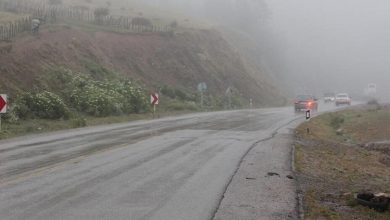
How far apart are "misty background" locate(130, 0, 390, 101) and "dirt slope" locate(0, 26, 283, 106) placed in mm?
27673

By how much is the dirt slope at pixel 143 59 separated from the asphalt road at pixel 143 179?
15.0m

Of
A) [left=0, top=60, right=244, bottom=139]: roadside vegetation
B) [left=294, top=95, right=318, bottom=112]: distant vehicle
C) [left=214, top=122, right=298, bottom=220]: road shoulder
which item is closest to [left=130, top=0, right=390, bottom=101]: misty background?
[left=294, top=95, right=318, bottom=112]: distant vehicle

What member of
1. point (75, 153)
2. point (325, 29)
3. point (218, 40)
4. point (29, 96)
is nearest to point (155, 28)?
point (218, 40)

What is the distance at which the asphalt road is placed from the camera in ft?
27.6

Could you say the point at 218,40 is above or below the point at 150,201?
above

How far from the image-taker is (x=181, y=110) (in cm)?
4525

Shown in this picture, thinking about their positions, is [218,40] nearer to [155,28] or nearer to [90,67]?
[155,28]

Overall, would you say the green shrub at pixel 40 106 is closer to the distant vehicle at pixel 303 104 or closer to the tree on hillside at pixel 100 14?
the distant vehicle at pixel 303 104

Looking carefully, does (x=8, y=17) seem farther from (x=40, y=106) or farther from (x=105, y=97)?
(x=40, y=106)

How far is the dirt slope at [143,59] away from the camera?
34219 millimetres

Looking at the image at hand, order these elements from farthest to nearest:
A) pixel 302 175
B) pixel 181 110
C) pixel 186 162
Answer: pixel 181 110 < pixel 186 162 < pixel 302 175

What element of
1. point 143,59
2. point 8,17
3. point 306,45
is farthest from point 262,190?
point 306,45

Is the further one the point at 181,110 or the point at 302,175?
the point at 181,110

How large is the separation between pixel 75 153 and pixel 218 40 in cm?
6279
